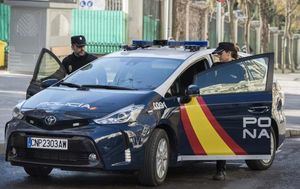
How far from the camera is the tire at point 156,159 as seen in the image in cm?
854

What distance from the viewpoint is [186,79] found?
9.64 meters

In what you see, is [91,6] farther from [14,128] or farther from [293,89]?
[14,128]

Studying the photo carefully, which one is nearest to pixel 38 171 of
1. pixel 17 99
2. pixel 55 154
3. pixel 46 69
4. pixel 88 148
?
pixel 55 154

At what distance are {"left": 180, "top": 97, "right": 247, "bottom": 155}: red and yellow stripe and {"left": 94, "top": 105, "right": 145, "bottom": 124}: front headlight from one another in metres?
0.86

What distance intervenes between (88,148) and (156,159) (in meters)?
0.87

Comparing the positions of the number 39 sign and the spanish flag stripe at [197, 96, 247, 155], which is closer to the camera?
the spanish flag stripe at [197, 96, 247, 155]

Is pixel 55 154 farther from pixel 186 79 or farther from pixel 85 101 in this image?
pixel 186 79

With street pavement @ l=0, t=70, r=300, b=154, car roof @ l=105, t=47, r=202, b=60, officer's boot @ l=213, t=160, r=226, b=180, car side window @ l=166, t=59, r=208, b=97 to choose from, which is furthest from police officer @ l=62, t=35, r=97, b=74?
officer's boot @ l=213, t=160, r=226, b=180

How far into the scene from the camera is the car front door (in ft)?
30.3

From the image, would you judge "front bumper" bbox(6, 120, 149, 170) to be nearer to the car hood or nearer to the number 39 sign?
the car hood

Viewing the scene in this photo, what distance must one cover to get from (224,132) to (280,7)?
1595 inches

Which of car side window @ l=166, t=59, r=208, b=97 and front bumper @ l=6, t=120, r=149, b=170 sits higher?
car side window @ l=166, t=59, r=208, b=97

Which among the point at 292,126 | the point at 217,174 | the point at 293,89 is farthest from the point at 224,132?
the point at 293,89

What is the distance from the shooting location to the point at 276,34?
52531mm
